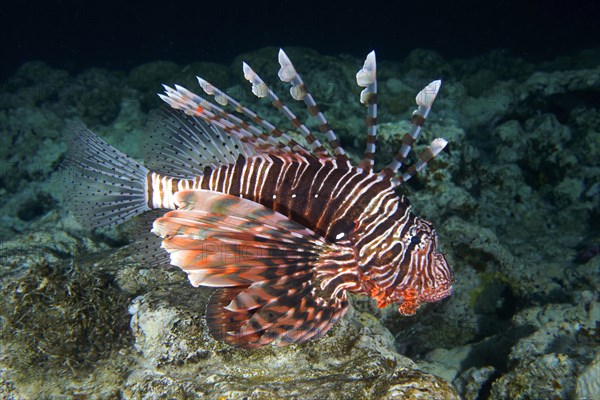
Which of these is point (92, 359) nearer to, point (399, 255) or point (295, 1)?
point (399, 255)

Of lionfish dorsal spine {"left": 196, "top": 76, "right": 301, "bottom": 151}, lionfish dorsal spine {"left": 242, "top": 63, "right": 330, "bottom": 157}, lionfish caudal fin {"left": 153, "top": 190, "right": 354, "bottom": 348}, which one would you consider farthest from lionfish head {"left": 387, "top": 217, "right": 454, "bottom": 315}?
lionfish dorsal spine {"left": 196, "top": 76, "right": 301, "bottom": 151}

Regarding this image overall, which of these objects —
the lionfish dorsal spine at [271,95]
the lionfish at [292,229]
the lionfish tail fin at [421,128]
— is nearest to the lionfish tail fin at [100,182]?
the lionfish at [292,229]

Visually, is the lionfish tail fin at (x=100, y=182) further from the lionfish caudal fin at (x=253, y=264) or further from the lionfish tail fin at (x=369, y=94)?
the lionfish tail fin at (x=369, y=94)

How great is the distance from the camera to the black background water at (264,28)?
115 feet

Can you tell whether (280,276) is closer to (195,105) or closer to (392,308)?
(195,105)

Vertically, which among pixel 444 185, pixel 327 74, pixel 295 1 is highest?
pixel 295 1

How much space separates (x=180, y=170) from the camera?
3.45 metres

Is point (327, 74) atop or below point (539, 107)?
atop

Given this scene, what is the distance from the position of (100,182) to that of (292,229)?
2.35 meters

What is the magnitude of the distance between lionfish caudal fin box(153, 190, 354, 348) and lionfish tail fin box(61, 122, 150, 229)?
1.57 m

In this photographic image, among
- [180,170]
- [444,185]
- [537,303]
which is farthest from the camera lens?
[444,185]

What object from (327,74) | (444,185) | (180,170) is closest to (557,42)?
(327,74)

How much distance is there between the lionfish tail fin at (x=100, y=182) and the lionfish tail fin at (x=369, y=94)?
6.96 ft

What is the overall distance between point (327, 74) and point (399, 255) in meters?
9.36
